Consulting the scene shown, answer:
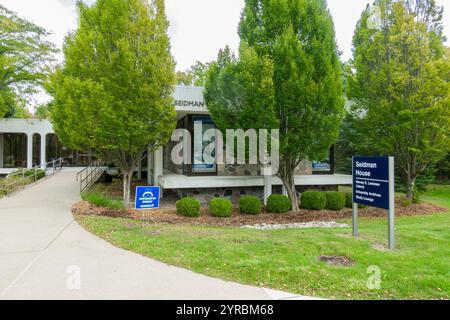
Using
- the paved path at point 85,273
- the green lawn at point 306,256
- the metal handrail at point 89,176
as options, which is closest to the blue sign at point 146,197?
the green lawn at point 306,256

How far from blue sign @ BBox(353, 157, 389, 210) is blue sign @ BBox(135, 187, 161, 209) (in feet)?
15.4

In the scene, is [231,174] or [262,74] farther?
[231,174]

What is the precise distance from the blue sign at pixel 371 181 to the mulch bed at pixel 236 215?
118 inches

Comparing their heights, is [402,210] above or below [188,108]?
below

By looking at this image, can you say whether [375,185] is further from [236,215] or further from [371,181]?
[236,215]

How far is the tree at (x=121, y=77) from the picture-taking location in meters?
9.00

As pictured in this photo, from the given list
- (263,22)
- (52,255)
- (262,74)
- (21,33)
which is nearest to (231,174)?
(262,74)

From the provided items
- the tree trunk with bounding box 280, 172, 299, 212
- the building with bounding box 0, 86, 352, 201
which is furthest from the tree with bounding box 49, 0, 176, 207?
the tree trunk with bounding box 280, 172, 299, 212

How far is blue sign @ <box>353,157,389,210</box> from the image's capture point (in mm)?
6172

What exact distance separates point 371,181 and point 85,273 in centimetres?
579

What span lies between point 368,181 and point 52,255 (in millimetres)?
6400

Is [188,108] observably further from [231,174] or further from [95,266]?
→ [95,266]

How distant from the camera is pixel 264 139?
31.0 feet

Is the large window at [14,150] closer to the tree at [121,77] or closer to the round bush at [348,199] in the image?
the tree at [121,77]
